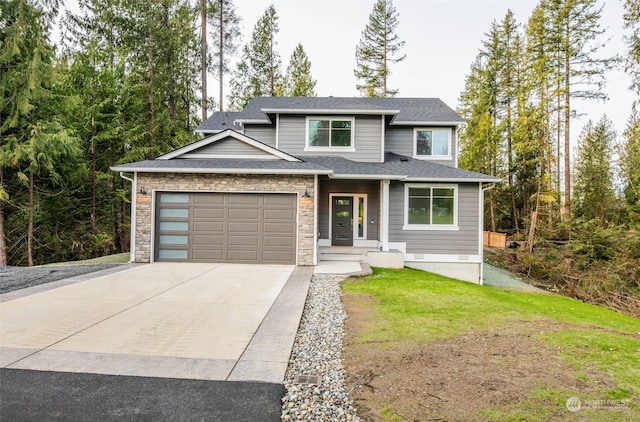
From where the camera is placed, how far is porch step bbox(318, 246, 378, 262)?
11429 millimetres

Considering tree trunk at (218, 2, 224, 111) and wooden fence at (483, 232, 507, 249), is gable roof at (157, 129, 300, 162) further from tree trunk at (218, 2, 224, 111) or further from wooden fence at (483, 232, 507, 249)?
wooden fence at (483, 232, 507, 249)

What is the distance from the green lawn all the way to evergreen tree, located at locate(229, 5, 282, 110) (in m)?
21.3

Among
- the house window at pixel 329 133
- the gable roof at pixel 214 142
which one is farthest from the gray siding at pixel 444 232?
the gable roof at pixel 214 142

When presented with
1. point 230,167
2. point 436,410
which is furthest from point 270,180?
point 436,410

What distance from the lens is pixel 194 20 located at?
19.5 metres

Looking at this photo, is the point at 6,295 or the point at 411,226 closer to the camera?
the point at 6,295

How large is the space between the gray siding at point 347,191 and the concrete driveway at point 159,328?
490 cm

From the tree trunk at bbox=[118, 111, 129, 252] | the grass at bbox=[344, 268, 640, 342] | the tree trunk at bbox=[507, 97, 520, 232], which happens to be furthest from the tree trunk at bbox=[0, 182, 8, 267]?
the tree trunk at bbox=[507, 97, 520, 232]

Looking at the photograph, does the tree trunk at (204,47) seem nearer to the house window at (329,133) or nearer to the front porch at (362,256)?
the house window at (329,133)

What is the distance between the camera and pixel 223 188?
10.2 metres

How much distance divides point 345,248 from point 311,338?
7.53 metres

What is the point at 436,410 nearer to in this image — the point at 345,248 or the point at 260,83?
the point at 345,248

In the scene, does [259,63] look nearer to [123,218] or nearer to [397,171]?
[123,218]

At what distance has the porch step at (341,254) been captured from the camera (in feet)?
37.5
